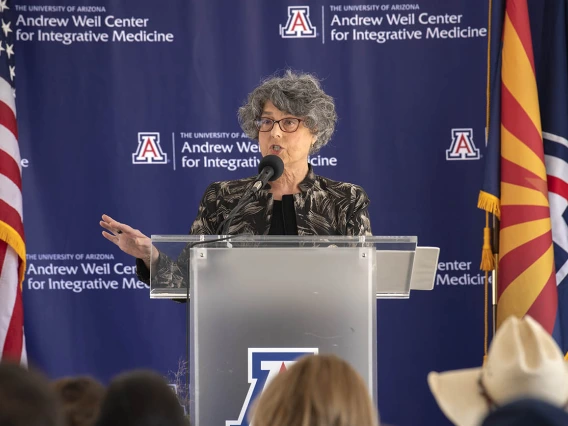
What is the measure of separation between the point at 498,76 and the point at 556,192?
74cm

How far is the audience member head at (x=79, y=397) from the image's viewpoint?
150cm

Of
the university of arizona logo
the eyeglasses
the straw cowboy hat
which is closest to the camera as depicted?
the straw cowboy hat

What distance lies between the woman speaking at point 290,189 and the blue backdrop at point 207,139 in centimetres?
164

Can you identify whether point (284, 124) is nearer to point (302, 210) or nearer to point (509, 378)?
point (302, 210)

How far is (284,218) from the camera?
379 centimetres

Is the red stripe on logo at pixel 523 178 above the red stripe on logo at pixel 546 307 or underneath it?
above

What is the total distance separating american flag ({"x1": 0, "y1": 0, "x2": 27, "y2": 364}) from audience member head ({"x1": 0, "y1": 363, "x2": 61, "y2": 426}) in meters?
4.09

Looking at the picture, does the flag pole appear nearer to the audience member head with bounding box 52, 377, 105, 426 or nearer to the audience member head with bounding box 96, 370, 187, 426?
the audience member head with bounding box 52, 377, 105, 426

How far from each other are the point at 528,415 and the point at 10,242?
435cm

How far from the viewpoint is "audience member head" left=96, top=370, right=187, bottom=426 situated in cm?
126

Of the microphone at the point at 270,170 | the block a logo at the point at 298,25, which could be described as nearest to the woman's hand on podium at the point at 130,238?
the microphone at the point at 270,170

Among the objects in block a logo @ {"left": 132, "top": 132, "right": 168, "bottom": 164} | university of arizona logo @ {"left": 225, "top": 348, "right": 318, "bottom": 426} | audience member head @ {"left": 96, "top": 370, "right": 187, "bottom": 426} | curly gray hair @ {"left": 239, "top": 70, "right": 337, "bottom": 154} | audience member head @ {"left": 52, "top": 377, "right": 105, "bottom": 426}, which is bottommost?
university of arizona logo @ {"left": 225, "top": 348, "right": 318, "bottom": 426}

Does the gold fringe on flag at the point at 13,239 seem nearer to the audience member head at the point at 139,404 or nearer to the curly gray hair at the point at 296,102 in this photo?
the curly gray hair at the point at 296,102

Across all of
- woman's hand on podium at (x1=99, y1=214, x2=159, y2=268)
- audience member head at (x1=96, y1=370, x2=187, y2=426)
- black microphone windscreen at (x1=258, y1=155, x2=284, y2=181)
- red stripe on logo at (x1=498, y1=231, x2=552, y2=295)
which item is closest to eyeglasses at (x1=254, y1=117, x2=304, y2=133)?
black microphone windscreen at (x1=258, y1=155, x2=284, y2=181)
